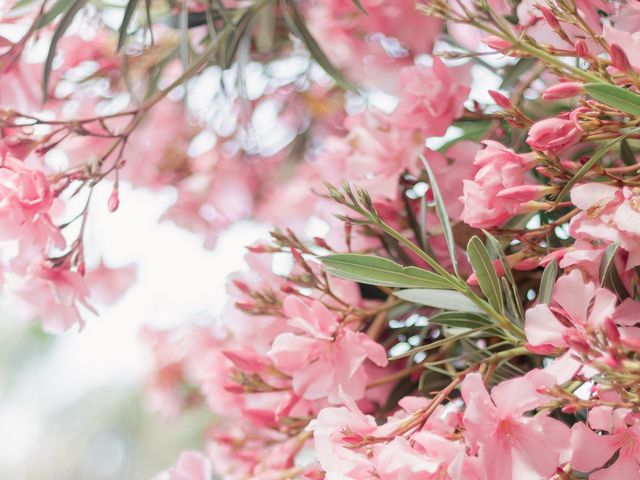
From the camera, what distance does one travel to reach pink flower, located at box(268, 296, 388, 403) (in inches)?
22.1

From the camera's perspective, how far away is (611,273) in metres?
0.46

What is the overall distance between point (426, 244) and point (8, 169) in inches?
12.7

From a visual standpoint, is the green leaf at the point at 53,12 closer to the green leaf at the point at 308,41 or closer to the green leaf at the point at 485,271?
the green leaf at the point at 308,41

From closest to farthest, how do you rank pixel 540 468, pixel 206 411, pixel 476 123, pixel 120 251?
pixel 540 468
pixel 476 123
pixel 120 251
pixel 206 411

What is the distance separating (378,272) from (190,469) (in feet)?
1.01

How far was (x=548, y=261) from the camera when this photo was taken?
48 centimetres

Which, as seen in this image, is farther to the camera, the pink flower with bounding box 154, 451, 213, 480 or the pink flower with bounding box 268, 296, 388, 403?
the pink flower with bounding box 154, 451, 213, 480

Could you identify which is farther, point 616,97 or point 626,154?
point 626,154

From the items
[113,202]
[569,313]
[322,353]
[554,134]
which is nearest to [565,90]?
[554,134]

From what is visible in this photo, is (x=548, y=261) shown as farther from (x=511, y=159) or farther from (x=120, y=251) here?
(x=120, y=251)

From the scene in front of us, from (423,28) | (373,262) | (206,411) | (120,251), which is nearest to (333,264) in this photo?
(373,262)

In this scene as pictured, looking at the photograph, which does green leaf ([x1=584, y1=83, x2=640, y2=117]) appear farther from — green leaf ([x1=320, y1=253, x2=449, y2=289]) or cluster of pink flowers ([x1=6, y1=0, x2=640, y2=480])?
green leaf ([x1=320, y1=253, x2=449, y2=289])

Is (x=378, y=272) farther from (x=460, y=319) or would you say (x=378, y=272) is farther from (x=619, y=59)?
(x=619, y=59)

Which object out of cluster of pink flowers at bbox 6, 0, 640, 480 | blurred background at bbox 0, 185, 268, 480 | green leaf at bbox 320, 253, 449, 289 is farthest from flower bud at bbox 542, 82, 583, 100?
blurred background at bbox 0, 185, 268, 480
